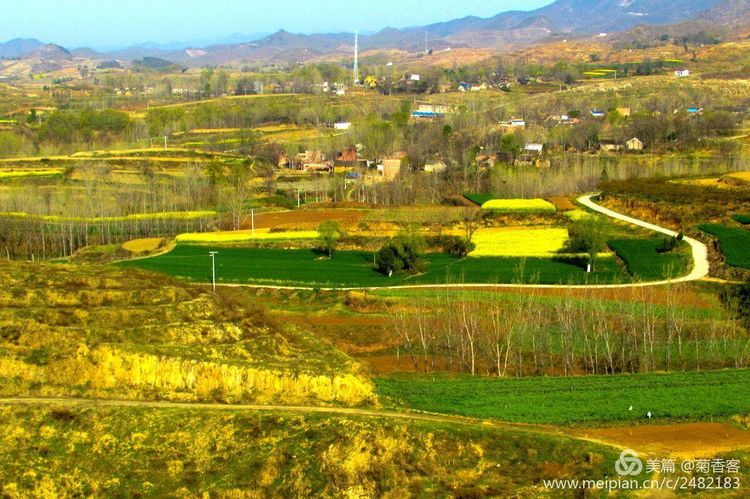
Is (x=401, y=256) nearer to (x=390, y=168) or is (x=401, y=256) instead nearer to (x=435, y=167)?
(x=390, y=168)

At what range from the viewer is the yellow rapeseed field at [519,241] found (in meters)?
41.5

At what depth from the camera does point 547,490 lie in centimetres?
1570

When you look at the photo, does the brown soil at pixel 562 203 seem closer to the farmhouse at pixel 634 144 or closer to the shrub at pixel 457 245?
the shrub at pixel 457 245

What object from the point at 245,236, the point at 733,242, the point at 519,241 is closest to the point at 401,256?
the point at 519,241

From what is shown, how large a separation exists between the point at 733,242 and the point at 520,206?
47.9ft

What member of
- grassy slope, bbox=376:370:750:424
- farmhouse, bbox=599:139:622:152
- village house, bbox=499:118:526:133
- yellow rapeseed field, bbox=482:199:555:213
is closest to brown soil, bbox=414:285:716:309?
grassy slope, bbox=376:370:750:424

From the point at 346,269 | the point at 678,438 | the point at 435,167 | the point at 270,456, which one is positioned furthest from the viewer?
the point at 435,167

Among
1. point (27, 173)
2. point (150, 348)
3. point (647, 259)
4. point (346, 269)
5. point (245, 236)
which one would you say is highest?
point (150, 348)

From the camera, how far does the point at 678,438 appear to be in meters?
18.8

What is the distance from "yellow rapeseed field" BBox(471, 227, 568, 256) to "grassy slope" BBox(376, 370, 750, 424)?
60.5 ft

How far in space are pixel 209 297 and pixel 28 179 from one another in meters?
49.0

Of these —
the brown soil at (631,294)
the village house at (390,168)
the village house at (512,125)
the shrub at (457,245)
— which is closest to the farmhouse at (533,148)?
the village house at (512,125)

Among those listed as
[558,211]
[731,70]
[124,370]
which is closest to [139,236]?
[558,211]

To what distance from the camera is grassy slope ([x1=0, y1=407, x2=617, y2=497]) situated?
1630 cm
